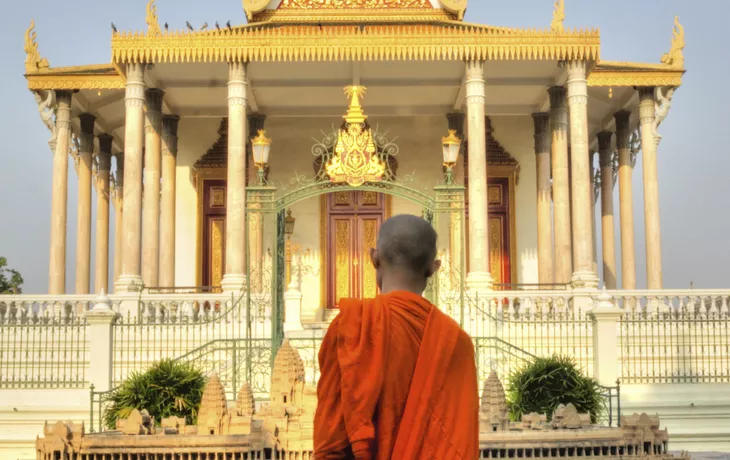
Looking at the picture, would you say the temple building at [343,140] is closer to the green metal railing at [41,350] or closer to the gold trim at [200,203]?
the gold trim at [200,203]

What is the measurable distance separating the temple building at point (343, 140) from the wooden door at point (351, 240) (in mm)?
37

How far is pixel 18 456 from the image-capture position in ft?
39.3

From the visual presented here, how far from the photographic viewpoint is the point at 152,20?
1822 cm

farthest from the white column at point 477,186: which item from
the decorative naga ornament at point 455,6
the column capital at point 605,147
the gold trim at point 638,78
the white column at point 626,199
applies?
the column capital at point 605,147

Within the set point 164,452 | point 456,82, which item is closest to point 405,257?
point 164,452

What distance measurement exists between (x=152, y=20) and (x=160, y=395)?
33.7 feet

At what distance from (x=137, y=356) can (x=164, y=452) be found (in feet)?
23.0

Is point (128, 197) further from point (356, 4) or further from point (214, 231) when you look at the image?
point (356, 4)

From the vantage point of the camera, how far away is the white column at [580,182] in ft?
57.1

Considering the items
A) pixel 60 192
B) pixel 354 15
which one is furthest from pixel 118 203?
pixel 354 15

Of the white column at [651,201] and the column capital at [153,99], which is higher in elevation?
the column capital at [153,99]

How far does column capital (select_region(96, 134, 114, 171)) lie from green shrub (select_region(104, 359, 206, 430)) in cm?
1483

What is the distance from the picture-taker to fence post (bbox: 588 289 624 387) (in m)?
12.8

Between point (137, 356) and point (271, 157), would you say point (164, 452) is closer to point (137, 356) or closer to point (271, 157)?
point (137, 356)
